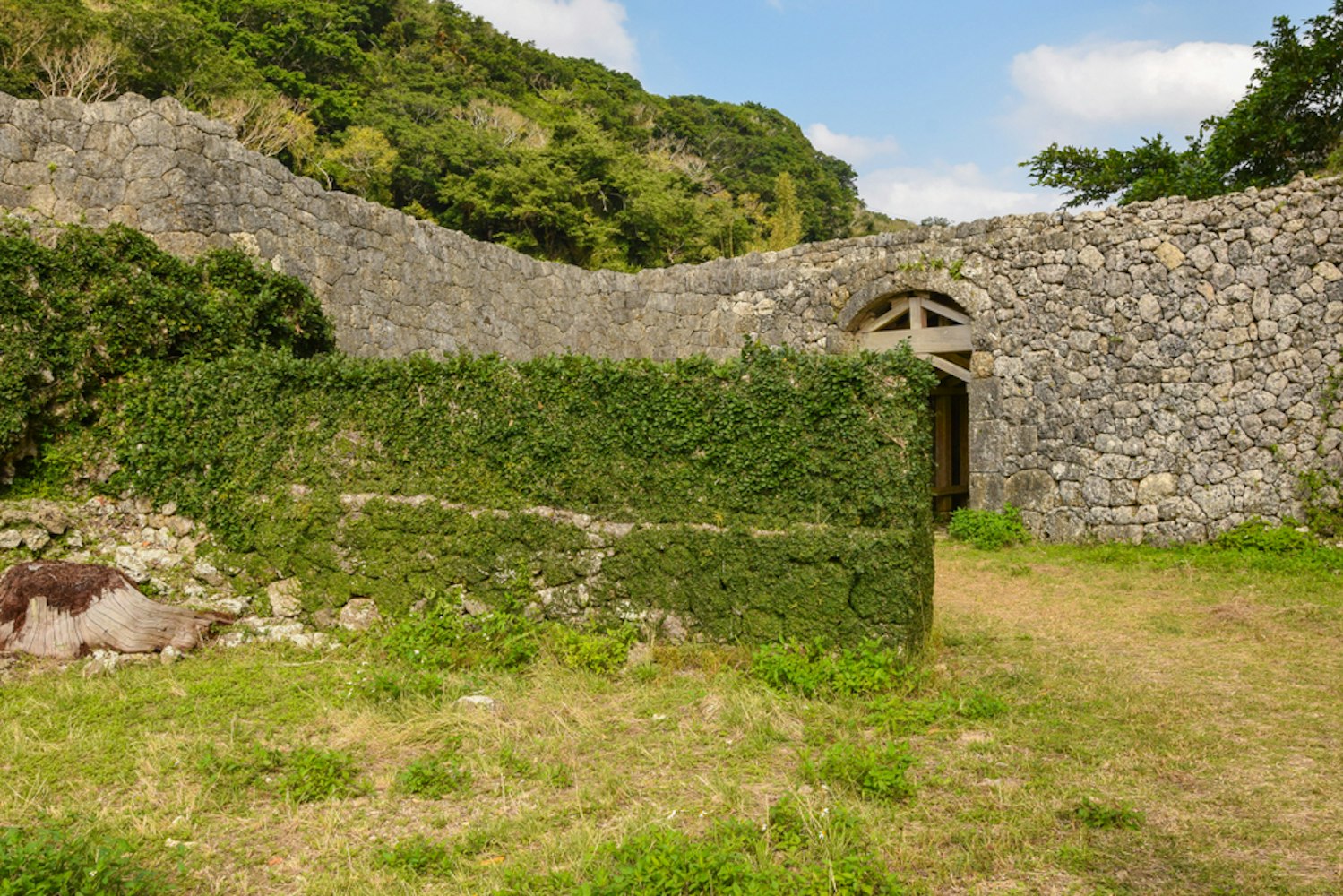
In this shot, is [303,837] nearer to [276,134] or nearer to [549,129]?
[276,134]

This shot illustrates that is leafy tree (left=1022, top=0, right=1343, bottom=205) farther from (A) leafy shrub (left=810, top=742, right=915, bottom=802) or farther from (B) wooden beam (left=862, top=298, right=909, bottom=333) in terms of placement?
(A) leafy shrub (left=810, top=742, right=915, bottom=802)

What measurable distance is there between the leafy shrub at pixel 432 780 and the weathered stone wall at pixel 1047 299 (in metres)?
5.81

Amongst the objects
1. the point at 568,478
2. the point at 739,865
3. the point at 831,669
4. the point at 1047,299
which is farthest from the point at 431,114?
the point at 739,865

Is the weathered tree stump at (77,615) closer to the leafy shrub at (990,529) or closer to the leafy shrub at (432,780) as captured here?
the leafy shrub at (432,780)

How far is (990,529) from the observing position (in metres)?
11.3

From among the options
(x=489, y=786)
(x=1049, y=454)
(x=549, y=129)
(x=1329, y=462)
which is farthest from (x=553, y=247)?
(x=489, y=786)

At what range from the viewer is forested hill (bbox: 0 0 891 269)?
20.8 metres

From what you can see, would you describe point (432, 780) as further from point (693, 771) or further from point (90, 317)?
point (90, 317)

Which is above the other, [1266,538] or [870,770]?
[1266,538]

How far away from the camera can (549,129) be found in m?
28.9

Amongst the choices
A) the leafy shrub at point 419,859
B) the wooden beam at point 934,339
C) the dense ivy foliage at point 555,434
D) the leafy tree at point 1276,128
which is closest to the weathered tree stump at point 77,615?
the dense ivy foliage at point 555,434

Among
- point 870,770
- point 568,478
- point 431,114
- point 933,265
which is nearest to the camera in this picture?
point 870,770

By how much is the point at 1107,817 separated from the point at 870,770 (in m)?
0.92

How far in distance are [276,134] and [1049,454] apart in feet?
57.7
